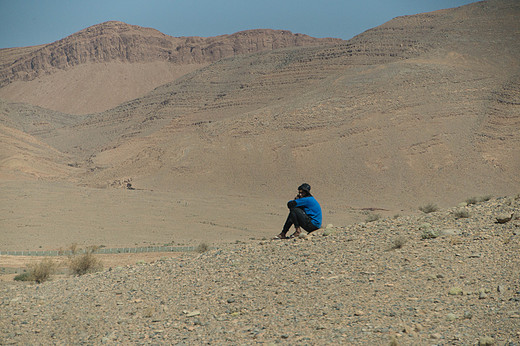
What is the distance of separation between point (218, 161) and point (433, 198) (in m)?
21.0

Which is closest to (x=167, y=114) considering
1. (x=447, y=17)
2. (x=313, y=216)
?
(x=447, y=17)

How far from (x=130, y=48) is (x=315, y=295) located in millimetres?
145360

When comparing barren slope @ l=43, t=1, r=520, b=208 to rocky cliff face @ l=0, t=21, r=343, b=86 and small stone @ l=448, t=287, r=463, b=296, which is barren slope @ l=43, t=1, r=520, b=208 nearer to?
small stone @ l=448, t=287, r=463, b=296

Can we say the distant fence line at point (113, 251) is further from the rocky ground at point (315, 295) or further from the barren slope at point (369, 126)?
the barren slope at point (369, 126)

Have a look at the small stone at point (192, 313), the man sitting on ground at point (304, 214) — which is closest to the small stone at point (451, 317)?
the small stone at point (192, 313)

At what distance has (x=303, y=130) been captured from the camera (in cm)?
5500

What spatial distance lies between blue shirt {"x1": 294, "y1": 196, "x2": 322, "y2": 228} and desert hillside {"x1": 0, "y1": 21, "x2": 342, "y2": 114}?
4698 inches

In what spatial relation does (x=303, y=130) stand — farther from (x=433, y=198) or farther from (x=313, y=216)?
(x=313, y=216)

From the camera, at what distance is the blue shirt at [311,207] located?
38.0 ft

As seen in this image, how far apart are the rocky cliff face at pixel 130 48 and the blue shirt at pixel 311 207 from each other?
131808mm

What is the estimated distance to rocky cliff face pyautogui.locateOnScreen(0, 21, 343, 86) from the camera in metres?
142

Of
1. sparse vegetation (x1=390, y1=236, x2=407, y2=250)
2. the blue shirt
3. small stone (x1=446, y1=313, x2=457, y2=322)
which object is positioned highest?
the blue shirt

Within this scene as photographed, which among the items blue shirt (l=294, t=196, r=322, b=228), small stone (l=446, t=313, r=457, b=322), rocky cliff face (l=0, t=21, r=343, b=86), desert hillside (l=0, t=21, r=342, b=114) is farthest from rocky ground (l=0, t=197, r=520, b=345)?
rocky cliff face (l=0, t=21, r=343, b=86)

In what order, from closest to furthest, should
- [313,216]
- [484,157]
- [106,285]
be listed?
1. [106,285]
2. [313,216]
3. [484,157]
